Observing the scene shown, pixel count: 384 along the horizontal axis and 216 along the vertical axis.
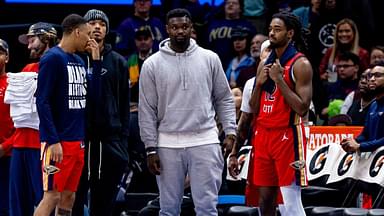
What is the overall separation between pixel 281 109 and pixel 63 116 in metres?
1.98

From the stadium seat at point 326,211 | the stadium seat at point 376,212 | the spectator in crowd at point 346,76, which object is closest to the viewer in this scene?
the stadium seat at point 376,212

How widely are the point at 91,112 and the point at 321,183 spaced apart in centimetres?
310

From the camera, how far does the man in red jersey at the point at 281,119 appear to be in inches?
400

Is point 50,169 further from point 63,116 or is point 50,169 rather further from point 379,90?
point 379,90

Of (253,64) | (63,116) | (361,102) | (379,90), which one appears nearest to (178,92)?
(63,116)

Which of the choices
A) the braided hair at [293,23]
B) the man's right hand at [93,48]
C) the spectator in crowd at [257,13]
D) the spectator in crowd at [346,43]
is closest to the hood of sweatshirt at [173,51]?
the man's right hand at [93,48]

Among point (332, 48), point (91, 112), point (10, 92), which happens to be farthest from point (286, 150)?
point (332, 48)

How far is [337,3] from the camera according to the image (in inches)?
665

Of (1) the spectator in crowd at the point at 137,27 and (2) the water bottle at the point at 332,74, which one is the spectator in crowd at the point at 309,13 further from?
(1) the spectator in crowd at the point at 137,27

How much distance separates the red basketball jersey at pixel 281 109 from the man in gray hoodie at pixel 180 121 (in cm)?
52

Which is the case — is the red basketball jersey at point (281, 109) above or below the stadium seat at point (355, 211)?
above

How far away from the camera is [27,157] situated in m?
11.3

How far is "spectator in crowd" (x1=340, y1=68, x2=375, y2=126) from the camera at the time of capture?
42.9ft

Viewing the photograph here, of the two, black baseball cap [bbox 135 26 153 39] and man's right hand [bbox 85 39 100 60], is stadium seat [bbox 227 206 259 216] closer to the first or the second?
man's right hand [bbox 85 39 100 60]
